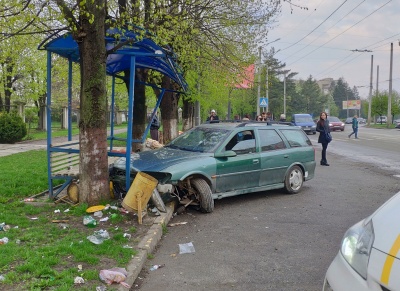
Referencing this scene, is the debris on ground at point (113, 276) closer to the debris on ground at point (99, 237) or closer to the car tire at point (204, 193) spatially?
the debris on ground at point (99, 237)

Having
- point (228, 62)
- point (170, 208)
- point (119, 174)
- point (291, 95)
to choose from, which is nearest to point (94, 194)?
point (119, 174)

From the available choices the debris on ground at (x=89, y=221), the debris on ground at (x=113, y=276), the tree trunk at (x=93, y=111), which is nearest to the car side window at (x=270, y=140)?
the tree trunk at (x=93, y=111)

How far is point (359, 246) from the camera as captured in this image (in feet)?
8.27

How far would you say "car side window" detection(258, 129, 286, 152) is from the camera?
26.4 ft

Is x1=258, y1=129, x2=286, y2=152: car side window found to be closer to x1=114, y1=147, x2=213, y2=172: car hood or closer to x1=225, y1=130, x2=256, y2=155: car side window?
x1=225, y1=130, x2=256, y2=155: car side window

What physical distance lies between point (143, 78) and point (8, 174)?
169 inches

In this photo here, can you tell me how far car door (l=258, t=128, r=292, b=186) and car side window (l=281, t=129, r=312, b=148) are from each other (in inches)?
10.7

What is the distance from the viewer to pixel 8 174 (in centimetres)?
927

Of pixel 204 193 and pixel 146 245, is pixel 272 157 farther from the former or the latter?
pixel 146 245

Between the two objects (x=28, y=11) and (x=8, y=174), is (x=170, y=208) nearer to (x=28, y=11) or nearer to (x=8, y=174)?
(x=28, y=11)

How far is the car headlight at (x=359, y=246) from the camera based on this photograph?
7.77ft

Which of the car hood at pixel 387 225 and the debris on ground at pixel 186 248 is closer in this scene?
the car hood at pixel 387 225

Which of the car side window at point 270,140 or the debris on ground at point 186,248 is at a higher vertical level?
the car side window at point 270,140

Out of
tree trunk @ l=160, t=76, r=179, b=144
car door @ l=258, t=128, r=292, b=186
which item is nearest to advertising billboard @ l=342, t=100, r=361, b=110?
tree trunk @ l=160, t=76, r=179, b=144
